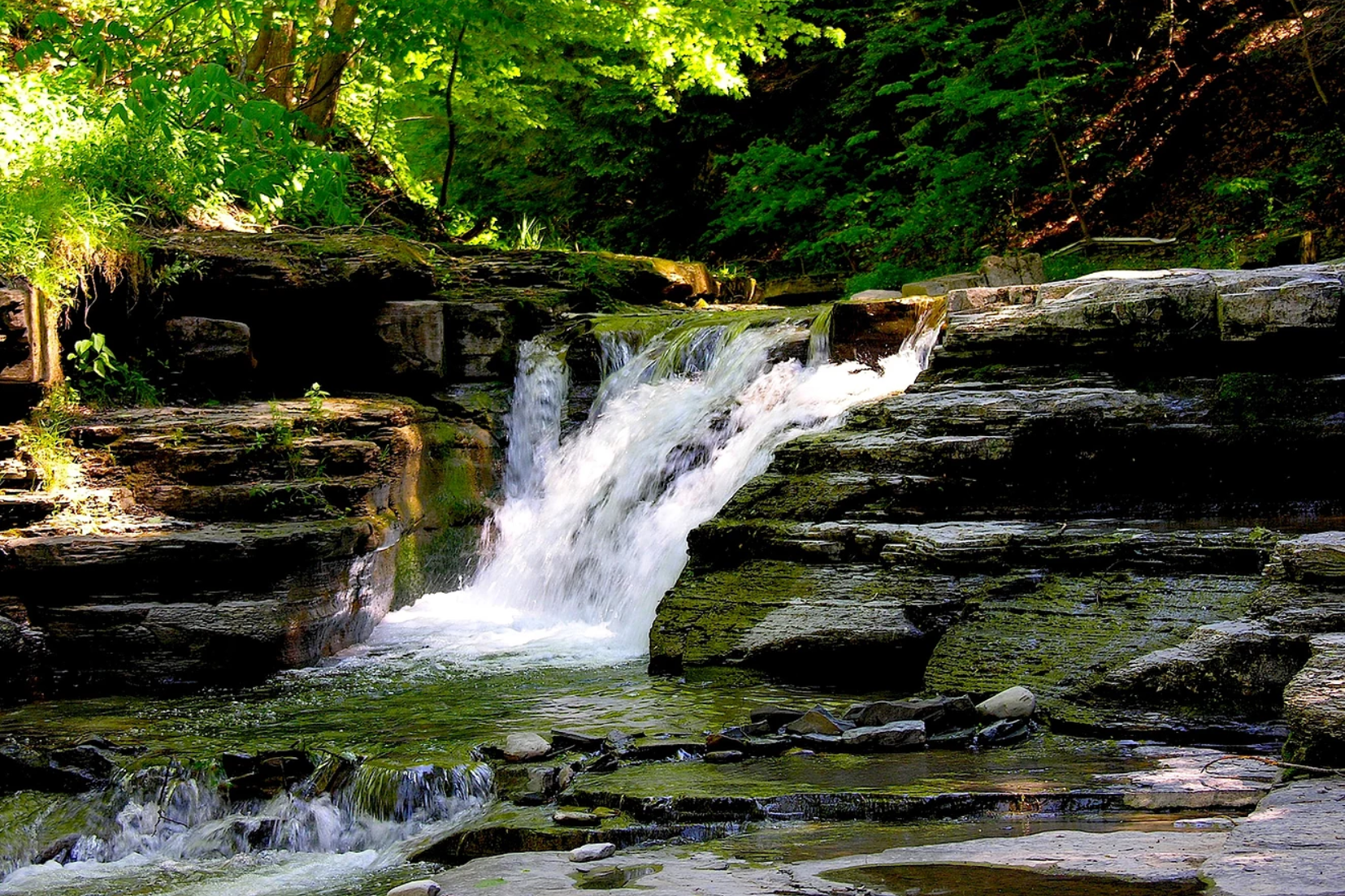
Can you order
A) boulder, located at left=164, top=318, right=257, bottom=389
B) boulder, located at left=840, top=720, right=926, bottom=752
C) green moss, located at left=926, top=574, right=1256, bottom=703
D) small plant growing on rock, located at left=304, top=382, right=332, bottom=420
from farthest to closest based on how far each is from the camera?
1. boulder, located at left=164, top=318, right=257, bottom=389
2. small plant growing on rock, located at left=304, top=382, right=332, bottom=420
3. green moss, located at left=926, top=574, right=1256, bottom=703
4. boulder, located at left=840, top=720, right=926, bottom=752

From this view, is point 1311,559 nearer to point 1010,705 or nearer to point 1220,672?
point 1220,672

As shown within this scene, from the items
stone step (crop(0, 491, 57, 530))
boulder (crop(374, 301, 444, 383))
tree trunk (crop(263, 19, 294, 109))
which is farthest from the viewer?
tree trunk (crop(263, 19, 294, 109))

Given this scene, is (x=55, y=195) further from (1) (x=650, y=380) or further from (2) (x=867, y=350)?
(2) (x=867, y=350)

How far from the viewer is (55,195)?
28.8ft

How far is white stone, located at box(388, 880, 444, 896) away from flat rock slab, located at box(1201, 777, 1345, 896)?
210cm

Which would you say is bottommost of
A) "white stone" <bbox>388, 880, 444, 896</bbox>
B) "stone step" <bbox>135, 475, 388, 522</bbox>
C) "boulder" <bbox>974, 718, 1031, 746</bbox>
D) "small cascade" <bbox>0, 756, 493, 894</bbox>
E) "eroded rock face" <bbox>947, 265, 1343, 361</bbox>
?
"small cascade" <bbox>0, 756, 493, 894</bbox>

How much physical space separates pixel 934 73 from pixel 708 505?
35.6 ft

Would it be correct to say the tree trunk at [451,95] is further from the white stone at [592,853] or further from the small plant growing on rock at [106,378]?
the white stone at [592,853]

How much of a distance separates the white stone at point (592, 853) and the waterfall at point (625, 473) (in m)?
3.71

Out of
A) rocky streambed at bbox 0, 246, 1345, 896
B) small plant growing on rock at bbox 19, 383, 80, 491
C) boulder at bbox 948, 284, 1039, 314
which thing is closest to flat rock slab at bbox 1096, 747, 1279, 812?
rocky streambed at bbox 0, 246, 1345, 896

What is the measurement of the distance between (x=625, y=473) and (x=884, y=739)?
522 cm

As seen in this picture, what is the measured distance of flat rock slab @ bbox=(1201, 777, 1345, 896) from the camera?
106 inches

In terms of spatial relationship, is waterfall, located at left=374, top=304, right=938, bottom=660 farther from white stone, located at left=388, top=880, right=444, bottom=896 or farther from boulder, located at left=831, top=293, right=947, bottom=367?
white stone, located at left=388, top=880, right=444, bottom=896

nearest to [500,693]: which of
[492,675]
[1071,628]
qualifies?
[492,675]
